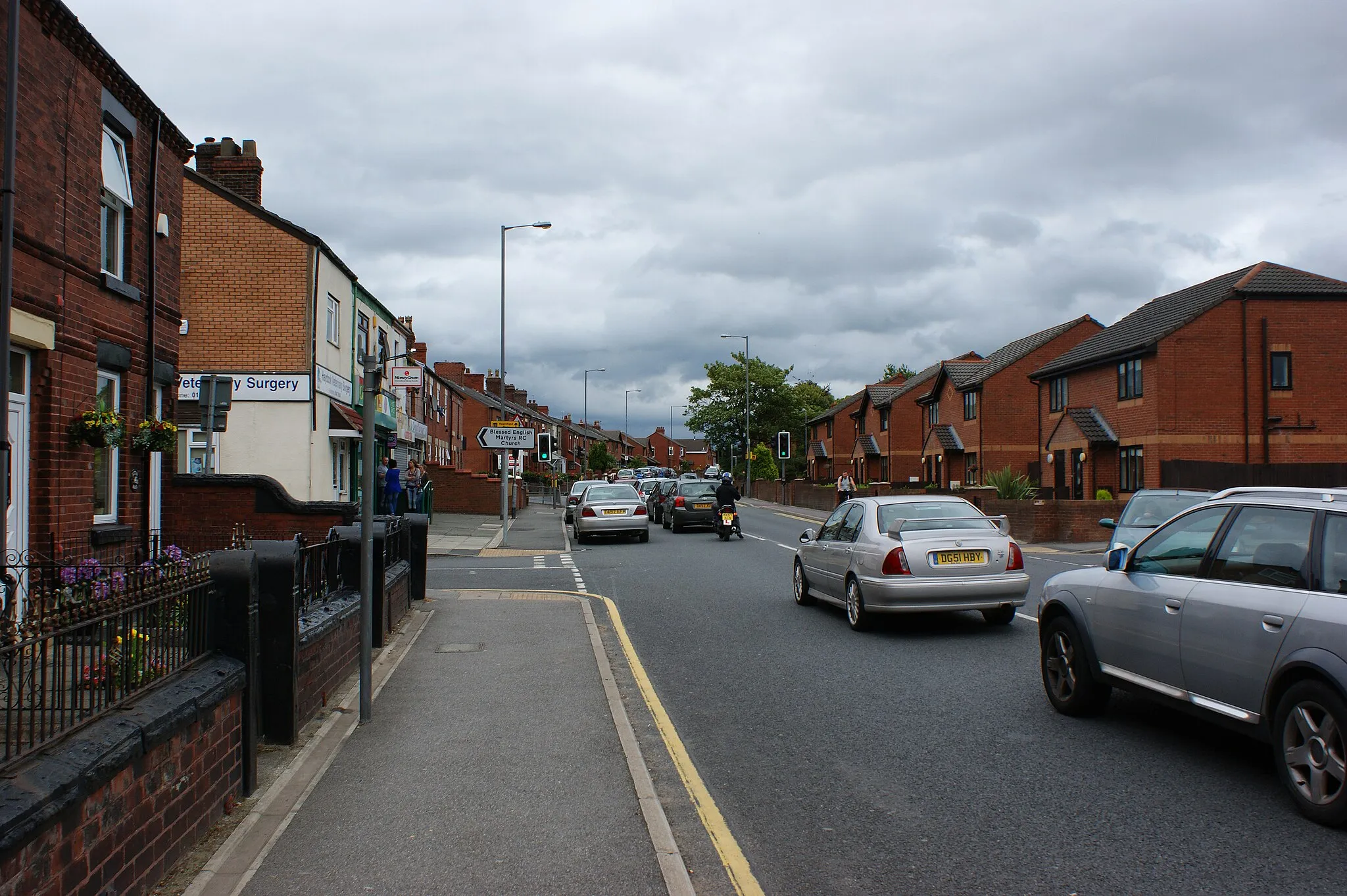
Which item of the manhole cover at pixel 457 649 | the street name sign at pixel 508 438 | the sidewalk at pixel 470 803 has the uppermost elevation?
the street name sign at pixel 508 438

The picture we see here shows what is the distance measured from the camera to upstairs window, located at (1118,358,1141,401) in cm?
3228

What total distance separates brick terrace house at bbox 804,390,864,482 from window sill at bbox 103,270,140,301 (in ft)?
210

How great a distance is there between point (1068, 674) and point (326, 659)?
208 inches

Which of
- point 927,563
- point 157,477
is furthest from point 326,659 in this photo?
point 157,477

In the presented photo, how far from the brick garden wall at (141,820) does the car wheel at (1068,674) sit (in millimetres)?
5284

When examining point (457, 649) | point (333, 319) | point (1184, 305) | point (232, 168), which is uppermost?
point (232, 168)

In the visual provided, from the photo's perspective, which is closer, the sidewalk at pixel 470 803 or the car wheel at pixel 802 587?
the sidewalk at pixel 470 803

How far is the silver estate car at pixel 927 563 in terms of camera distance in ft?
34.4

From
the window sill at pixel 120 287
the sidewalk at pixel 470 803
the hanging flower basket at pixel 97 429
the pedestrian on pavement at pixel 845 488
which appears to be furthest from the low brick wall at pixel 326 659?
the pedestrian on pavement at pixel 845 488

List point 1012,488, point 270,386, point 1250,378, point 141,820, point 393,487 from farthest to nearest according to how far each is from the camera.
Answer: point 1250,378 < point 1012,488 < point 393,487 < point 270,386 < point 141,820

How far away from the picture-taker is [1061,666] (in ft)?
23.7

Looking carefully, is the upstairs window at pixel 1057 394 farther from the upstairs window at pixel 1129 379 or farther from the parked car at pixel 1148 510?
the parked car at pixel 1148 510

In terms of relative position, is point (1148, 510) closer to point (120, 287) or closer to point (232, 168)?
point (120, 287)

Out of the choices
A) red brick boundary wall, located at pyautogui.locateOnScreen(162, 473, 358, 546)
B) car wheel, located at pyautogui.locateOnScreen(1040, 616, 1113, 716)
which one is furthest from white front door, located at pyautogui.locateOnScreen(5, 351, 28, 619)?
car wheel, located at pyautogui.locateOnScreen(1040, 616, 1113, 716)
